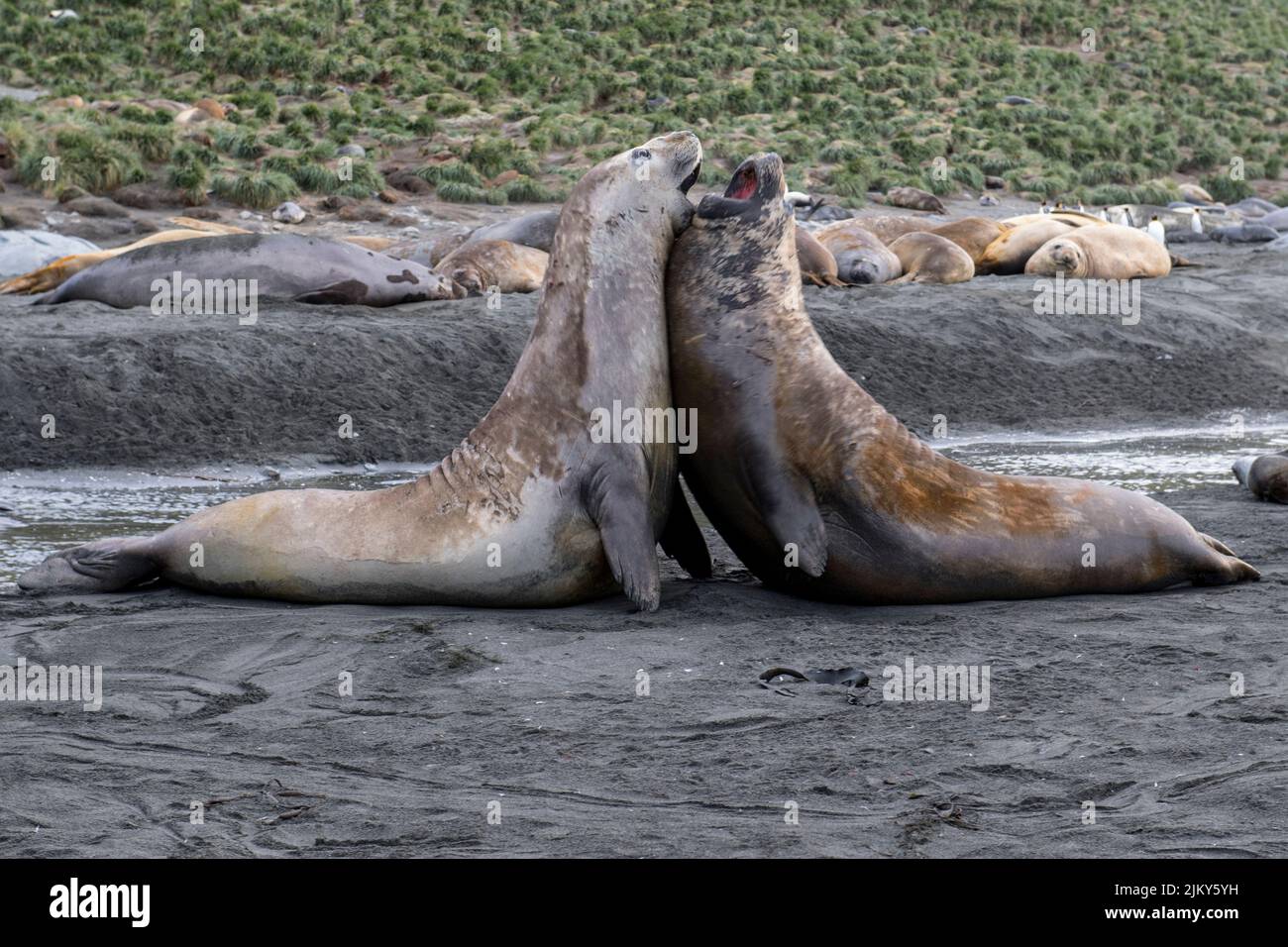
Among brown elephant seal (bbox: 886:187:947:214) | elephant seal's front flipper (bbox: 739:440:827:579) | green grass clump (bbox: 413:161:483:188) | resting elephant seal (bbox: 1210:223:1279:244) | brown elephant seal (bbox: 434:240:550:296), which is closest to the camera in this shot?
elephant seal's front flipper (bbox: 739:440:827:579)

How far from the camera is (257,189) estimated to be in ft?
65.2

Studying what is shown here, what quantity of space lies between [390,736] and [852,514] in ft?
6.99

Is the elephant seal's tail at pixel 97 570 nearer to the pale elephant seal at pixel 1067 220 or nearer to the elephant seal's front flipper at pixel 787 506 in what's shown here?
the elephant seal's front flipper at pixel 787 506

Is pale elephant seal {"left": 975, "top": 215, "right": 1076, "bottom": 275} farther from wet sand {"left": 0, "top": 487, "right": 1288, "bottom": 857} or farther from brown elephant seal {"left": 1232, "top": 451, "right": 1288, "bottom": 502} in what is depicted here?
wet sand {"left": 0, "top": 487, "right": 1288, "bottom": 857}

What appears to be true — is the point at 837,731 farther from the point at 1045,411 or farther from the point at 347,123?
the point at 347,123

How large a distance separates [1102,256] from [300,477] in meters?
9.95

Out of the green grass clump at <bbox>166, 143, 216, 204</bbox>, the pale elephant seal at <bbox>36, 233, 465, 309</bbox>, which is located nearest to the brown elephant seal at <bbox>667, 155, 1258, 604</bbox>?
the pale elephant seal at <bbox>36, 233, 465, 309</bbox>

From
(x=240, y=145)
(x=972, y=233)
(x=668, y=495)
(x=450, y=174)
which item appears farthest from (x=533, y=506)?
(x=240, y=145)

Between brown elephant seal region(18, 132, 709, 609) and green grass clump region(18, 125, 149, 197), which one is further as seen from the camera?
green grass clump region(18, 125, 149, 197)

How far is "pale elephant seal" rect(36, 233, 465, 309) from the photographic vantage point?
12.2 metres

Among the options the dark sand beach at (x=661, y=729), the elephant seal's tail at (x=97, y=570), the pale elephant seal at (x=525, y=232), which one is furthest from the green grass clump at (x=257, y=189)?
the elephant seal's tail at (x=97, y=570)

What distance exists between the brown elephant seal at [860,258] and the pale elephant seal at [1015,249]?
1353mm

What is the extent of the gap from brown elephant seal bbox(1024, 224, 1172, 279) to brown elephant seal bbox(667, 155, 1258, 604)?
10415 mm

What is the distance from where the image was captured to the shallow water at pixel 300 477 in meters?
8.00
